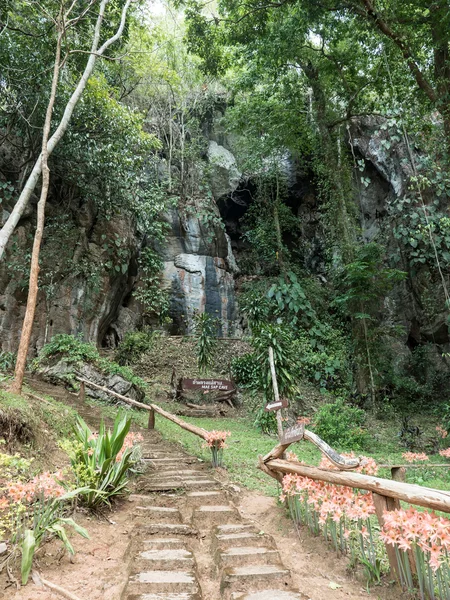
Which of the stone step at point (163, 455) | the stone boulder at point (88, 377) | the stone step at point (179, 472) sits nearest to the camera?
the stone step at point (179, 472)

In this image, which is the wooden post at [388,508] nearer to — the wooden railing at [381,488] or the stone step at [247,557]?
the wooden railing at [381,488]

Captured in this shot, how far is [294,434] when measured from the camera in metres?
3.66

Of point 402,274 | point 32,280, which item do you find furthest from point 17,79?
point 402,274

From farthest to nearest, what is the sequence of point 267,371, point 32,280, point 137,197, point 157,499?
point 137,197, point 267,371, point 32,280, point 157,499

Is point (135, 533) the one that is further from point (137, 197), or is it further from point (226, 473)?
point (137, 197)

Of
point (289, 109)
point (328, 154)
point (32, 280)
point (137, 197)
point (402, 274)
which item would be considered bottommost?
point (32, 280)

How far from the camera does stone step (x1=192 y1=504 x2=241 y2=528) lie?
3698 mm

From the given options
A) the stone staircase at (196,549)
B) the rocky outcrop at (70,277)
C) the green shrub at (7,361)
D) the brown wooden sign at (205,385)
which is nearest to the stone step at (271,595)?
→ the stone staircase at (196,549)

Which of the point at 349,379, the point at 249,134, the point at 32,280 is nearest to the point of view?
the point at 32,280

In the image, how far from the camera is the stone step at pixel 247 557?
9.53 ft

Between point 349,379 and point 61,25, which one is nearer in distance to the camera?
point 61,25

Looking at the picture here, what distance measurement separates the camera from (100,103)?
1138 cm

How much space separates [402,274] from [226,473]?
A: 9.13m

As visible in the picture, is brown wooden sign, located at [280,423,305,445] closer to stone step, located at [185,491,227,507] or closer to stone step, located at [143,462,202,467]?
stone step, located at [185,491,227,507]
